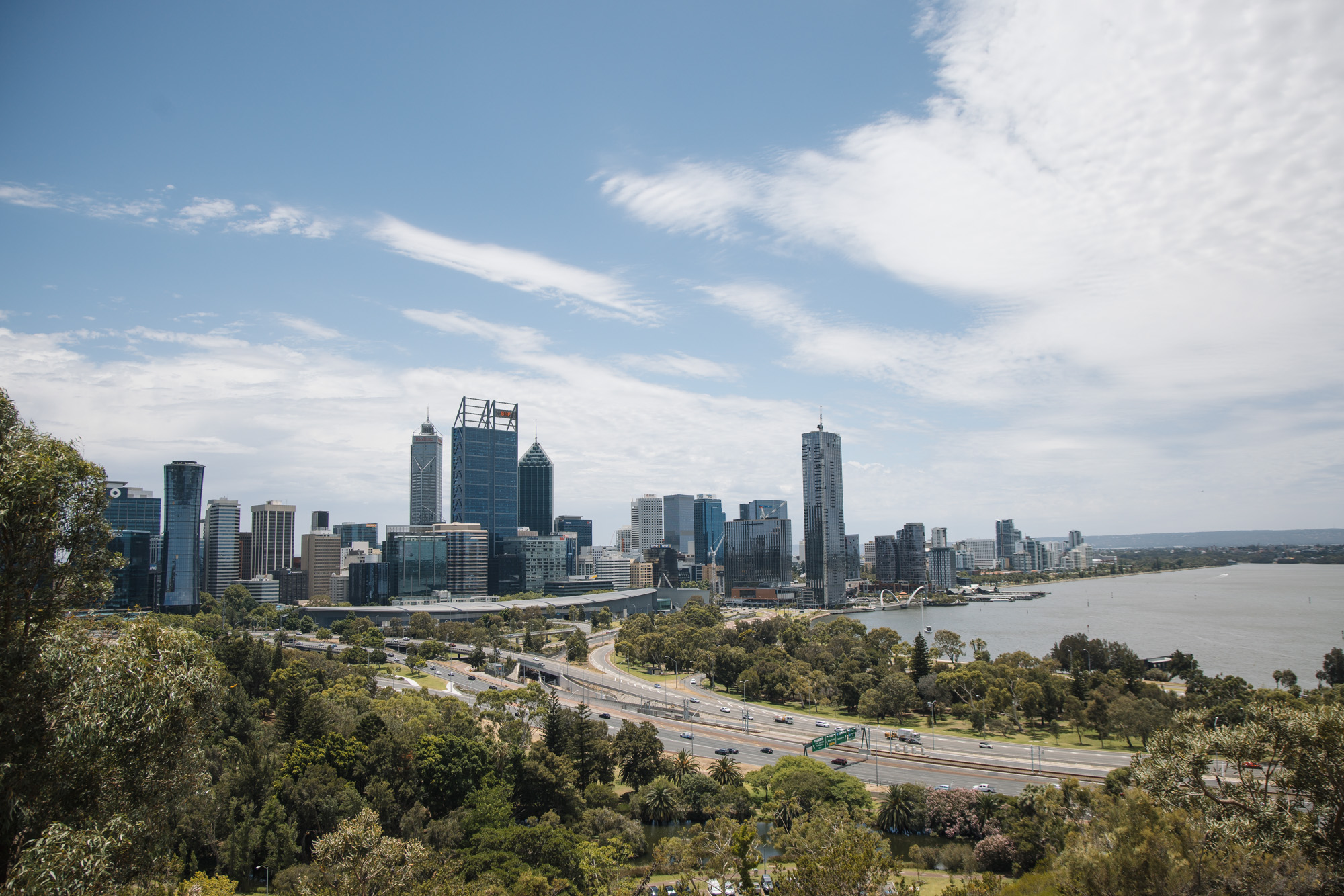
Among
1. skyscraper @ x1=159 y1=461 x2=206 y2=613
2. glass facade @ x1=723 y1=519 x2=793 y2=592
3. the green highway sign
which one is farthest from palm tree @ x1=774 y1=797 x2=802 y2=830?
glass facade @ x1=723 y1=519 x2=793 y2=592

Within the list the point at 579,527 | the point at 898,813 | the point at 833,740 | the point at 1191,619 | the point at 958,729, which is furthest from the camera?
the point at 579,527

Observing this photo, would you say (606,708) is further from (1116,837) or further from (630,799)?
(1116,837)

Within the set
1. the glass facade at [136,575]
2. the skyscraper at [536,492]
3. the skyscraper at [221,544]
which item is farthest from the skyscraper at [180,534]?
the skyscraper at [536,492]

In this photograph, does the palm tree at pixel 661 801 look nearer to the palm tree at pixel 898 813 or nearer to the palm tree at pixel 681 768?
the palm tree at pixel 681 768

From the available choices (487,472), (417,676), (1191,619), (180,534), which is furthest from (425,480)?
(1191,619)

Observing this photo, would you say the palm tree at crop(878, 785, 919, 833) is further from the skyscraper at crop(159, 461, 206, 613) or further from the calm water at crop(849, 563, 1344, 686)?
the skyscraper at crop(159, 461, 206, 613)

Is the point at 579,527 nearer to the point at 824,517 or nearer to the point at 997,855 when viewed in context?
the point at 824,517
